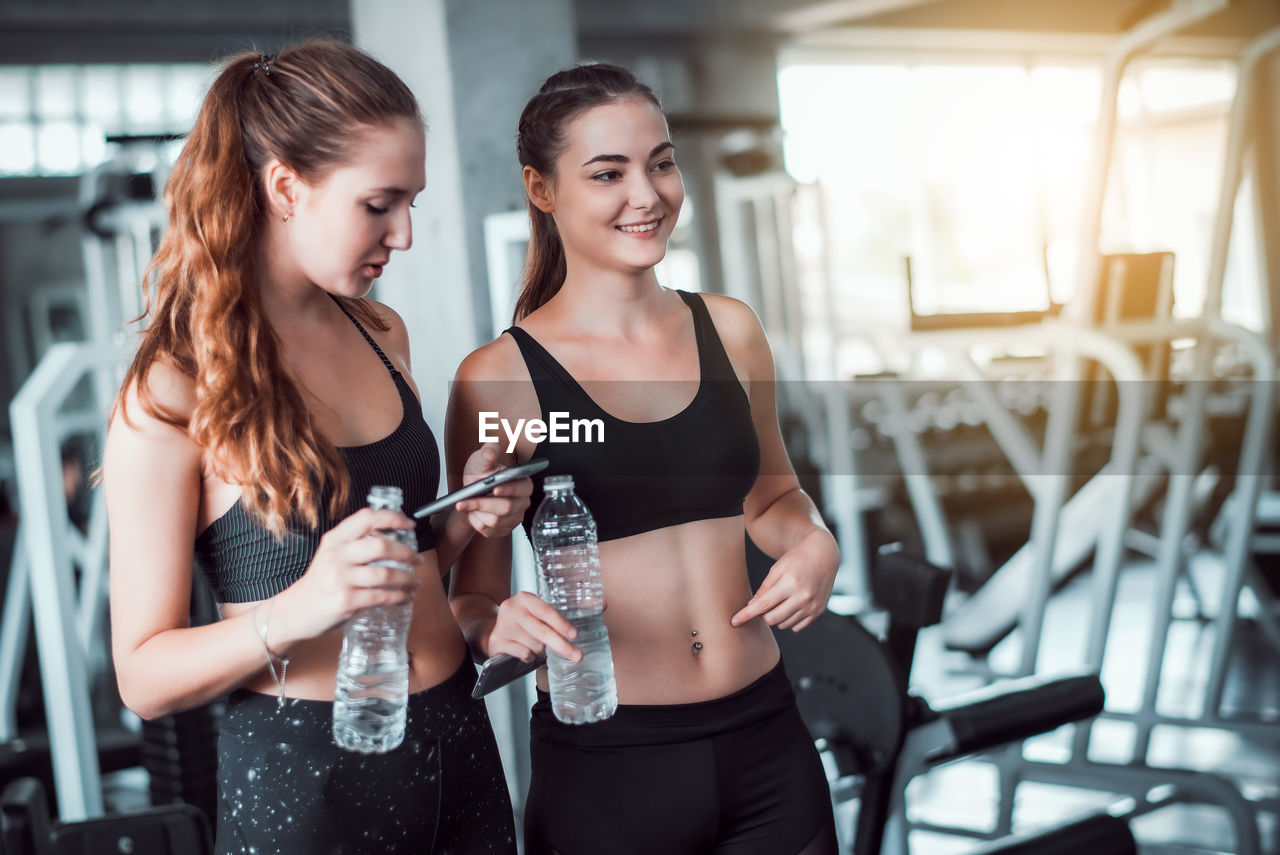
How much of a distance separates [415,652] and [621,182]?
1.94 ft

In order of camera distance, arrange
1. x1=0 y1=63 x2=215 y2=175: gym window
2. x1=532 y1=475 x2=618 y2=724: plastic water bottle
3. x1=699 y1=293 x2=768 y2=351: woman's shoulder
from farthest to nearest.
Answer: x1=0 y1=63 x2=215 y2=175: gym window → x1=699 y1=293 x2=768 y2=351: woman's shoulder → x1=532 y1=475 x2=618 y2=724: plastic water bottle

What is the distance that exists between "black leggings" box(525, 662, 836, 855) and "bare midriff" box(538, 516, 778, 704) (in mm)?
23

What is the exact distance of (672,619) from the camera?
1.35 metres

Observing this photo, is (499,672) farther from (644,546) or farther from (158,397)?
(158,397)

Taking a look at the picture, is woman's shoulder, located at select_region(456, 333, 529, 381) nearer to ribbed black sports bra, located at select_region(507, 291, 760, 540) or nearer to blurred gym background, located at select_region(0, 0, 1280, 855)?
ribbed black sports bra, located at select_region(507, 291, 760, 540)

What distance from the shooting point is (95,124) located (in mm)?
8836

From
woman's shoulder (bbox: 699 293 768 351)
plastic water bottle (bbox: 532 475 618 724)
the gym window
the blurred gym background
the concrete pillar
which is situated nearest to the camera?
plastic water bottle (bbox: 532 475 618 724)

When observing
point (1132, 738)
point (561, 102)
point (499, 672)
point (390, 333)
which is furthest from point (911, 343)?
point (499, 672)

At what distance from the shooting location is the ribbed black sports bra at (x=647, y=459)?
4.38 ft

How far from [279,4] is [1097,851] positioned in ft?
26.1

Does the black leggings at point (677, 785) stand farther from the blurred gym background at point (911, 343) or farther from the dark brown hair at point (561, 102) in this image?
the dark brown hair at point (561, 102)

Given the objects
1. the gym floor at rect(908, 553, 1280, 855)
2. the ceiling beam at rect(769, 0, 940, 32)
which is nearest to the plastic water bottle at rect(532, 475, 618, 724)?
the gym floor at rect(908, 553, 1280, 855)

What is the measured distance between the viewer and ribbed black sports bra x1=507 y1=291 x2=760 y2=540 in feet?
4.38

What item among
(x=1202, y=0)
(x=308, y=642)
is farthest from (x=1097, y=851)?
(x=1202, y=0)
